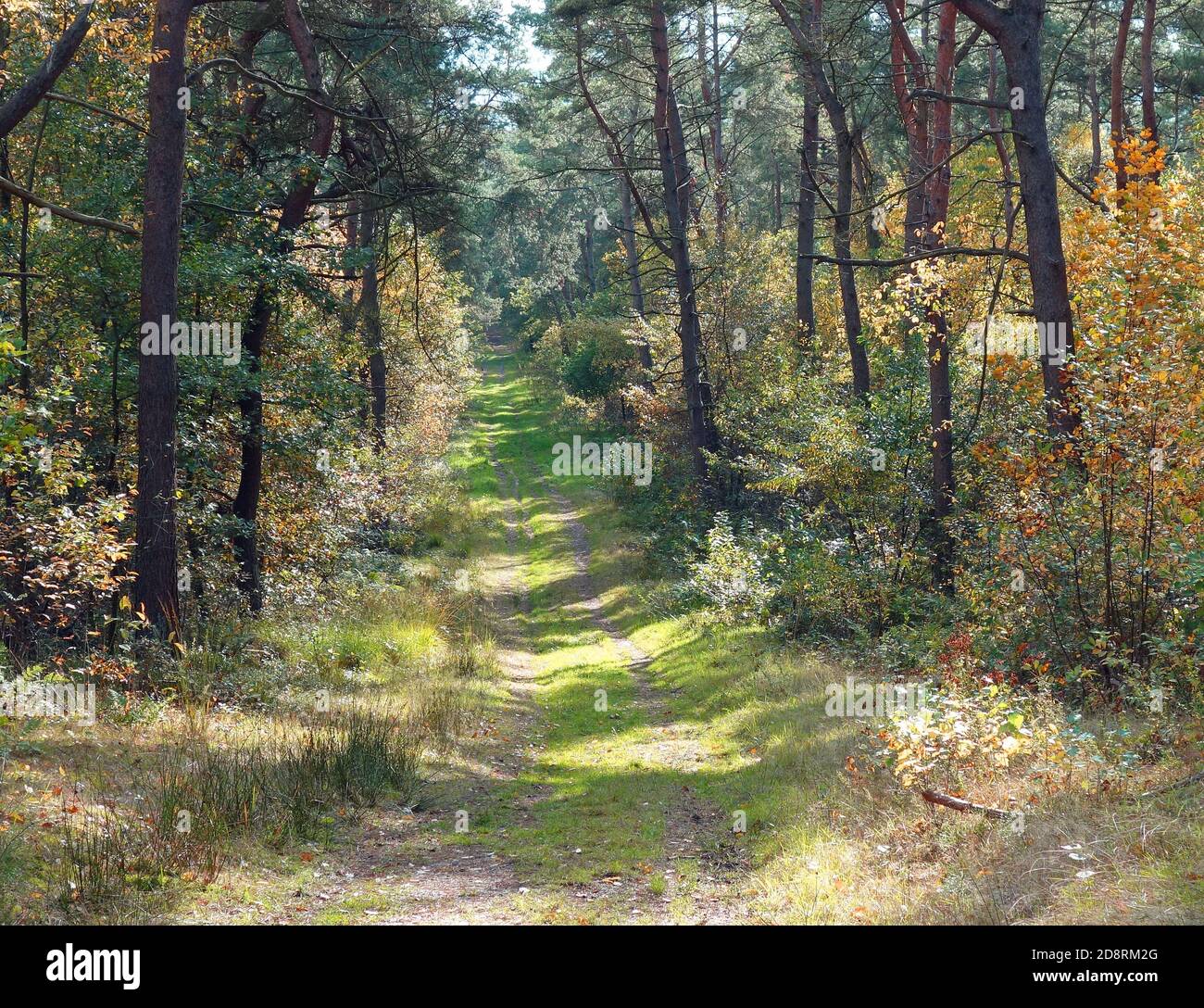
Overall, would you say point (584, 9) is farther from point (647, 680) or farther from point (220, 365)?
point (647, 680)

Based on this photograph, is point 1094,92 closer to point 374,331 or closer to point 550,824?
point 374,331

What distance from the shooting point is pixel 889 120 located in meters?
26.3

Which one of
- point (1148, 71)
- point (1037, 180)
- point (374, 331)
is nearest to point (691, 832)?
point (1037, 180)

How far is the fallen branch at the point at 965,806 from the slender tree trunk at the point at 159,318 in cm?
814

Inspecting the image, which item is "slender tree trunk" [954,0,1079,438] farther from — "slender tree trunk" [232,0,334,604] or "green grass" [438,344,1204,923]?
"slender tree trunk" [232,0,334,604]

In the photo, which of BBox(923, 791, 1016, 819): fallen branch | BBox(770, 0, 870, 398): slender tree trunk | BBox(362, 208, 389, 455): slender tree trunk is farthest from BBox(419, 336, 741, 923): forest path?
BBox(770, 0, 870, 398): slender tree trunk

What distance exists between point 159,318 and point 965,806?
9202 mm

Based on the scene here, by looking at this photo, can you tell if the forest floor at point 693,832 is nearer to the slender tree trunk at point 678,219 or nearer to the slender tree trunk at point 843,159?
the slender tree trunk at point 843,159

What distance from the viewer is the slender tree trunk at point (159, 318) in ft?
35.3

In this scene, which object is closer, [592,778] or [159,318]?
[592,778]

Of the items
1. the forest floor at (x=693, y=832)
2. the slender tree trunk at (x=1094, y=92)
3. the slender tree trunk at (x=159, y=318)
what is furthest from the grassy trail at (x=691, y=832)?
the slender tree trunk at (x=1094, y=92)

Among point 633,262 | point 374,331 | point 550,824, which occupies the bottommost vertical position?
point 550,824

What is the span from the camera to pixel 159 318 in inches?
423

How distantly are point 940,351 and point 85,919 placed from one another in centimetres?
1256
